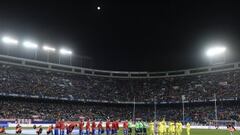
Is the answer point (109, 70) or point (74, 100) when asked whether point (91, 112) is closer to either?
point (74, 100)

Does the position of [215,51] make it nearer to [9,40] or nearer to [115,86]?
[115,86]

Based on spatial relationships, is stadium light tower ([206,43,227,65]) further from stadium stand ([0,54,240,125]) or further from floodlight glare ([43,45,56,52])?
floodlight glare ([43,45,56,52])

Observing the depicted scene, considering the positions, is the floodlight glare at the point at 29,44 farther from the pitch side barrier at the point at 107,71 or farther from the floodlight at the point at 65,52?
the floodlight at the point at 65,52

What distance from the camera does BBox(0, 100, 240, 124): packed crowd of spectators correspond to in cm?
7984

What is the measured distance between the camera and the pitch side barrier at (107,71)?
95.8 m

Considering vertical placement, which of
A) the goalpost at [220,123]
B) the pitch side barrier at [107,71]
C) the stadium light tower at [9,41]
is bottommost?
the goalpost at [220,123]

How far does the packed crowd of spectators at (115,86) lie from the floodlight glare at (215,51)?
21.1ft

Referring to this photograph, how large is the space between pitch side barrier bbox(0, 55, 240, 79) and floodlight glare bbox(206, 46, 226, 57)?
4.13 meters

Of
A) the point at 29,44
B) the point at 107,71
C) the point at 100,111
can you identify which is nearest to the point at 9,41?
the point at 29,44

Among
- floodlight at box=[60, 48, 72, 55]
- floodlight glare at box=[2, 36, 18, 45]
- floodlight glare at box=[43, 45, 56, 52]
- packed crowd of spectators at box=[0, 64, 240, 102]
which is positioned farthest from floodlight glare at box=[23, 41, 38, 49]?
floodlight at box=[60, 48, 72, 55]

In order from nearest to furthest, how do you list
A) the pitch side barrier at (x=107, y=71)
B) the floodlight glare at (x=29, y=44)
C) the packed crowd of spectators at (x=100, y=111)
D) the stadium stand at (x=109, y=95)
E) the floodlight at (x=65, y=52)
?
the packed crowd of spectators at (x=100, y=111)
the stadium stand at (x=109, y=95)
the floodlight glare at (x=29, y=44)
the pitch side barrier at (x=107, y=71)
the floodlight at (x=65, y=52)

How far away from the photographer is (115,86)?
11112 cm

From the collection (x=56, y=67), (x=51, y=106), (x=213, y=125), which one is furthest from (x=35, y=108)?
(x=213, y=125)

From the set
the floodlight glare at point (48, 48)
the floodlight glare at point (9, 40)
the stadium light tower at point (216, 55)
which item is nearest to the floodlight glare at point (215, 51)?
the stadium light tower at point (216, 55)
